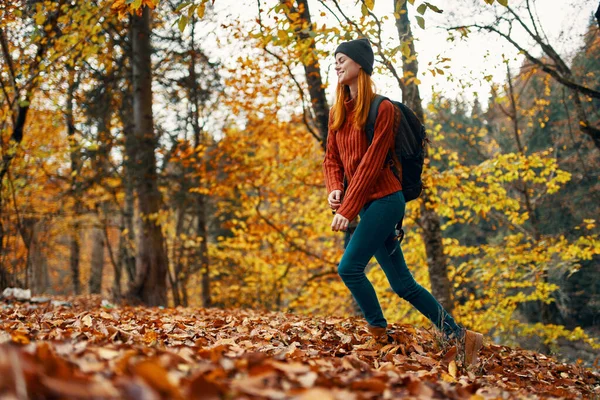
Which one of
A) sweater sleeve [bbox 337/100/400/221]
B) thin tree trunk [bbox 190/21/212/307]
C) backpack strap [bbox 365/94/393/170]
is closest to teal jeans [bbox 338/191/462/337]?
sweater sleeve [bbox 337/100/400/221]

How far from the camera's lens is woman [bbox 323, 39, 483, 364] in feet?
11.1

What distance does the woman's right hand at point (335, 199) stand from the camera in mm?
3615

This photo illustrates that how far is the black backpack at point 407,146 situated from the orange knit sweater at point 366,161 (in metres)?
0.06

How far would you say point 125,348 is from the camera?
84.3 inches

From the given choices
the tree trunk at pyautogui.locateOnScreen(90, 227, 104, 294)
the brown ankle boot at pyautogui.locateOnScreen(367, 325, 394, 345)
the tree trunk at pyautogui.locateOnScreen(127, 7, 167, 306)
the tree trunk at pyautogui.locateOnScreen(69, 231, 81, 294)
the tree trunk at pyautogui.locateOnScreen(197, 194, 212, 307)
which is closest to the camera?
the brown ankle boot at pyautogui.locateOnScreen(367, 325, 394, 345)

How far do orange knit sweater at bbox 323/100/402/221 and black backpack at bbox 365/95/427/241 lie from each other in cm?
6

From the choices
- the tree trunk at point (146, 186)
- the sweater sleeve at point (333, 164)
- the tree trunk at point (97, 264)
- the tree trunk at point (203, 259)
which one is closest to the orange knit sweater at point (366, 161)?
the sweater sleeve at point (333, 164)

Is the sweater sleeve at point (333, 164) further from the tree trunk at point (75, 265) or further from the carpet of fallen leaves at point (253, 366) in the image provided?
the tree trunk at point (75, 265)

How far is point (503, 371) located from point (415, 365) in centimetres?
90

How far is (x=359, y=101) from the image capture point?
352cm

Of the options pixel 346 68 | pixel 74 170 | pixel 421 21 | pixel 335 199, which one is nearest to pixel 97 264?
pixel 74 170

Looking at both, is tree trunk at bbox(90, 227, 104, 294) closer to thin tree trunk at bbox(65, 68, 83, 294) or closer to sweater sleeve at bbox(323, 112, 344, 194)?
thin tree trunk at bbox(65, 68, 83, 294)

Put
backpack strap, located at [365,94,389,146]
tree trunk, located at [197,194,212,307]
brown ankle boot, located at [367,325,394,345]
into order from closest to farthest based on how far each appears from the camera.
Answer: backpack strap, located at [365,94,389,146]
brown ankle boot, located at [367,325,394,345]
tree trunk, located at [197,194,212,307]

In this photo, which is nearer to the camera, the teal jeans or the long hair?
the teal jeans
